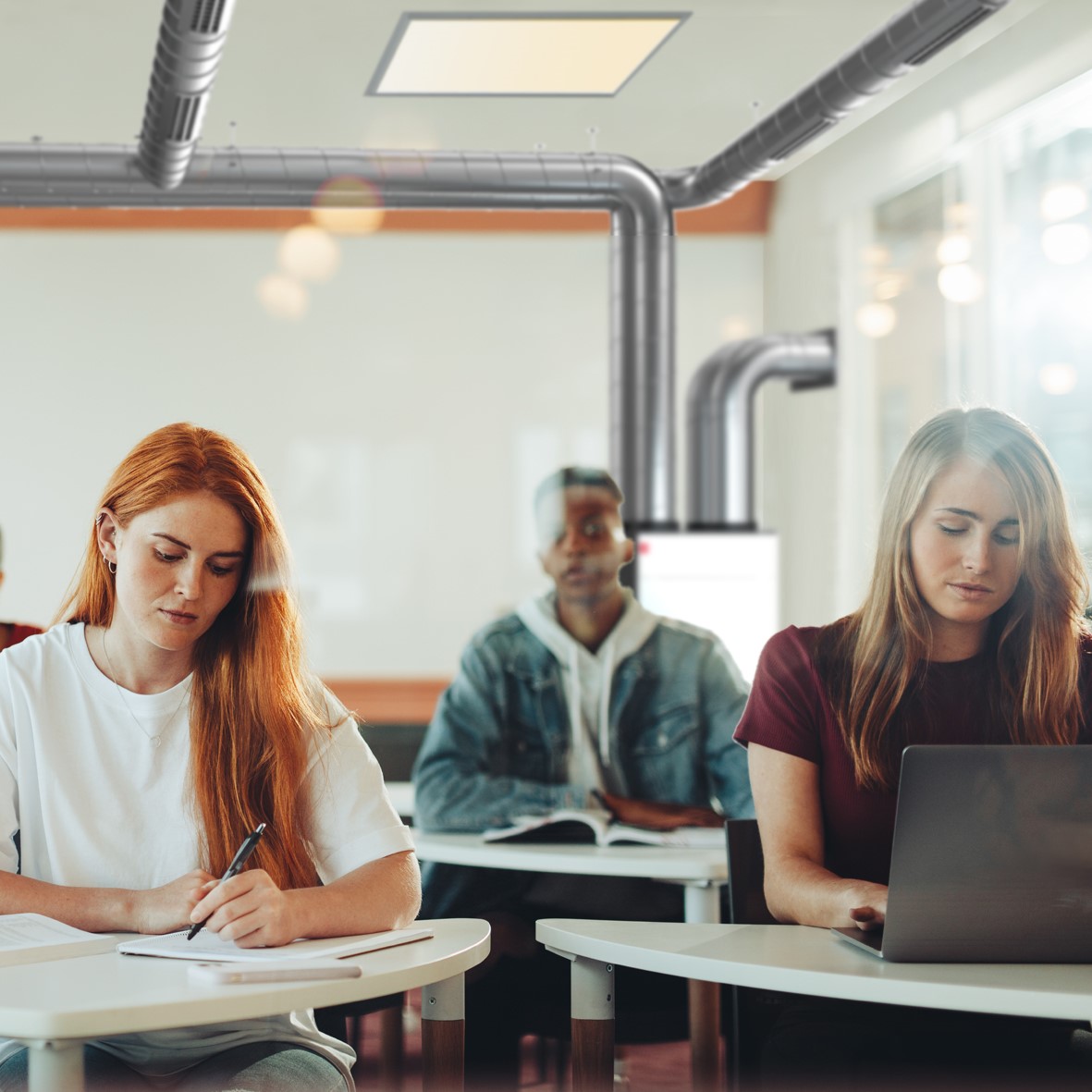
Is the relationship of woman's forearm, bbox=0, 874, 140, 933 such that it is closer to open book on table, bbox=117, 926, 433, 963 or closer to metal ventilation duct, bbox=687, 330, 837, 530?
open book on table, bbox=117, 926, 433, 963

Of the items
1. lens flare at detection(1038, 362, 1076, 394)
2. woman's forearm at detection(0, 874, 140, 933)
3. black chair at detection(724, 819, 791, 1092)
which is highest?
lens flare at detection(1038, 362, 1076, 394)

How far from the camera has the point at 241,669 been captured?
6.98ft

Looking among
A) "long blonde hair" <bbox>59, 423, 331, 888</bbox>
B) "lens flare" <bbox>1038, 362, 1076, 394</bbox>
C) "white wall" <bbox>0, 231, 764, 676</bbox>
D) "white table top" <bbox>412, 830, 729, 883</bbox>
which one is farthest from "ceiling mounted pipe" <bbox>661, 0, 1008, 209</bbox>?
"long blonde hair" <bbox>59, 423, 331, 888</bbox>

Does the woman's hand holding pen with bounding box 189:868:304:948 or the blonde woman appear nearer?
the woman's hand holding pen with bounding box 189:868:304:948

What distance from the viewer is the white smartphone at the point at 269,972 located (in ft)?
5.18

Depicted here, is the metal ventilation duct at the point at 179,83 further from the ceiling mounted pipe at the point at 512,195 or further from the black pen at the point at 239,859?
the black pen at the point at 239,859

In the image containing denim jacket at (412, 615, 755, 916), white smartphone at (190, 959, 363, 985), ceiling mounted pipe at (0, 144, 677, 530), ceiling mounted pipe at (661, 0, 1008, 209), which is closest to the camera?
white smartphone at (190, 959, 363, 985)

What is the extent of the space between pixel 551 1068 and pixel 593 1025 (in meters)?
2.20

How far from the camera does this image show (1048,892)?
1692 mm

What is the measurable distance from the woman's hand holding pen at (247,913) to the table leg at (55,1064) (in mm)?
280

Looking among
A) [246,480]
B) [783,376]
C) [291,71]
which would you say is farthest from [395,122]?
[246,480]

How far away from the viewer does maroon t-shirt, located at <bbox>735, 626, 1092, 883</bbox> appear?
87.1 inches

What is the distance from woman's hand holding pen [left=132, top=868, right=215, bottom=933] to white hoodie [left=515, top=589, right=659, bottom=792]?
184 cm

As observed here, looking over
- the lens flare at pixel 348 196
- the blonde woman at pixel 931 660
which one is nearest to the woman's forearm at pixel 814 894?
the blonde woman at pixel 931 660
